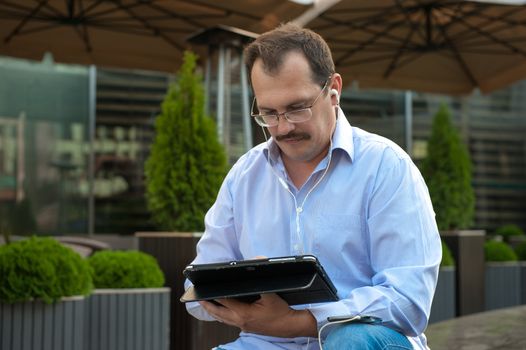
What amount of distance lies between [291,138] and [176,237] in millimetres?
3408

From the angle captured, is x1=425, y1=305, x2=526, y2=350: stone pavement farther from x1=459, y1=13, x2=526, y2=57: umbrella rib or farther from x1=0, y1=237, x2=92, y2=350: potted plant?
x1=459, y1=13, x2=526, y2=57: umbrella rib

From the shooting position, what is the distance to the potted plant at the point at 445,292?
7.56 m

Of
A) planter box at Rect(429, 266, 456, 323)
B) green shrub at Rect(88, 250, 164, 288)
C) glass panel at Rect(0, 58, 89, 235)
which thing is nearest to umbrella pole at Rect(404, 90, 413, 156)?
glass panel at Rect(0, 58, 89, 235)

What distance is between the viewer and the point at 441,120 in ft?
33.9

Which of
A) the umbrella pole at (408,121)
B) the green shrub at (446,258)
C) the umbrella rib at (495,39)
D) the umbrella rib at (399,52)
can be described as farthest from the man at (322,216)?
the umbrella pole at (408,121)

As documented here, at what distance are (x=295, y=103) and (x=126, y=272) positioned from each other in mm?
3098

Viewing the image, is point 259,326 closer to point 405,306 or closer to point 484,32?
point 405,306

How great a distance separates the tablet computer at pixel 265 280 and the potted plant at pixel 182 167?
358cm

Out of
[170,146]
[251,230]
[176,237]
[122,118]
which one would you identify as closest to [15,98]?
[122,118]

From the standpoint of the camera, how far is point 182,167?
5.96 m

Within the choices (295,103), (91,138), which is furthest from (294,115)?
(91,138)

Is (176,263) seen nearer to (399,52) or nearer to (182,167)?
(182,167)

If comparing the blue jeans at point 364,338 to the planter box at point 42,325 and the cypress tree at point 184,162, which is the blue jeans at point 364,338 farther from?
the cypress tree at point 184,162

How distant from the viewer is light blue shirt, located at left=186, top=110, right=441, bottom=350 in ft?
6.43
